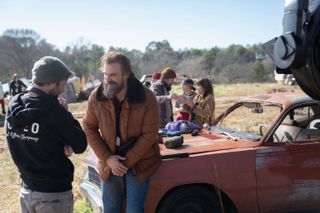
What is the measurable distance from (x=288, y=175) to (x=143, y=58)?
230 ft

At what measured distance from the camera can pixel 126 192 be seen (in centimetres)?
345

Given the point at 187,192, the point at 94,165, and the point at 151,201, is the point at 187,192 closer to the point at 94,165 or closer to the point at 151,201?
the point at 151,201

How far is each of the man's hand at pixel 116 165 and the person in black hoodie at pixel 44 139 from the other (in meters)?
0.42

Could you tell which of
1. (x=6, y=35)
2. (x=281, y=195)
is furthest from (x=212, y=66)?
(x=281, y=195)

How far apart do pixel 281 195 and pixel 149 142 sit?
1724 mm

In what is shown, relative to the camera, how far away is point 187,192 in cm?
400

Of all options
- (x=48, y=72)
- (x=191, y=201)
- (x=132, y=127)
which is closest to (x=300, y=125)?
(x=191, y=201)

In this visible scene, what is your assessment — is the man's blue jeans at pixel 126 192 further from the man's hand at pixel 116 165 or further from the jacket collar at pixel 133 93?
the jacket collar at pixel 133 93

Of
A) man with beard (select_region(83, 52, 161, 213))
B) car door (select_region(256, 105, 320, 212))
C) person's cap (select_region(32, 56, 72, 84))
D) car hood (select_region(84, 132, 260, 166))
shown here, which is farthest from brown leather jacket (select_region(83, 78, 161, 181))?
car door (select_region(256, 105, 320, 212))

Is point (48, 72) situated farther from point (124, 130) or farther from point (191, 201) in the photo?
point (191, 201)

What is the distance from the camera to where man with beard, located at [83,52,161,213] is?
3.29m

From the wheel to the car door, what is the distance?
499mm

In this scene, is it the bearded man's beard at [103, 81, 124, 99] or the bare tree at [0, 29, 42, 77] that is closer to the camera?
the bearded man's beard at [103, 81, 124, 99]

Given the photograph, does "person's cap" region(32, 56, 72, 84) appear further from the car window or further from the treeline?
the treeline
